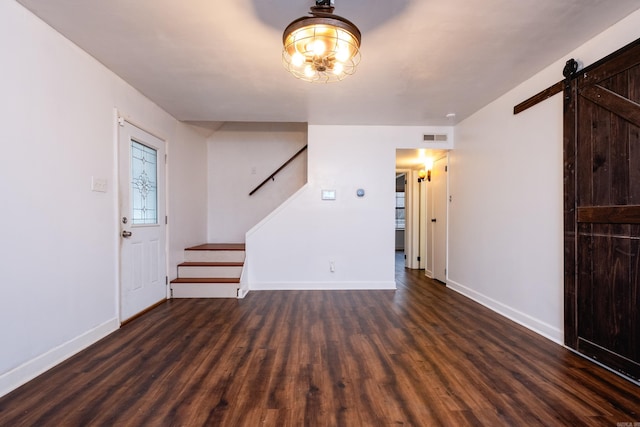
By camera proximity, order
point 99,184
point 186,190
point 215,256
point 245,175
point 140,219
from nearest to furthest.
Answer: point 99,184 < point 140,219 < point 215,256 < point 186,190 < point 245,175

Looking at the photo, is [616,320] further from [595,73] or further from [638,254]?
[595,73]

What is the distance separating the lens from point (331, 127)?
4379 mm

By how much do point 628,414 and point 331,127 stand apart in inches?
156

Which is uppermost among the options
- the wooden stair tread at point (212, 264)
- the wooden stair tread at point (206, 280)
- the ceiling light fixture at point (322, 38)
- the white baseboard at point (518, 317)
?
the ceiling light fixture at point (322, 38)

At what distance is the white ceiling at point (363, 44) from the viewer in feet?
6.20

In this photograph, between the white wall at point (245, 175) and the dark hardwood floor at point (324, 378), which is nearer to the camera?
the dark hardwood floor at point (324, 378)

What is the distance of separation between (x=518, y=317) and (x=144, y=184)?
431 cm

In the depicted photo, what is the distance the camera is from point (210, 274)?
4.11 m

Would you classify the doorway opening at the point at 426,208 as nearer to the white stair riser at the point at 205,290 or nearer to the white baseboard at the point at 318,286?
the white baseboard at the point at 318,286

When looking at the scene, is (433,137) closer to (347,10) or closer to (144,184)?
(347,10)

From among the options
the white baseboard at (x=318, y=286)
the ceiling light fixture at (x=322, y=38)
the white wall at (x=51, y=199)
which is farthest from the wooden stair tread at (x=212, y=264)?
the ceiling light fixture at (x=322, y=38)

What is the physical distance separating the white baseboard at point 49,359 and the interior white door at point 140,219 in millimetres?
344

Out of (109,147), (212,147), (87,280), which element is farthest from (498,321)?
(212,147)

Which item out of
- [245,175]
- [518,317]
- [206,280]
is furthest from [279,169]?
[518,317]
